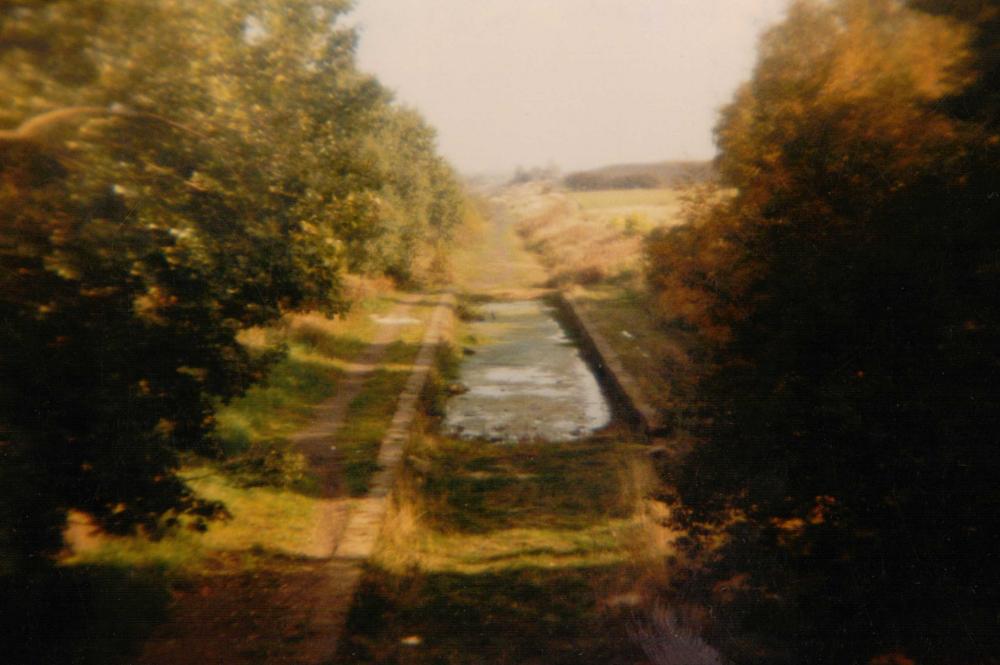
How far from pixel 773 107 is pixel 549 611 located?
591 centimetres

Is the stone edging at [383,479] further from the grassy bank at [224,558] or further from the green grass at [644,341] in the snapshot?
the green grass at [644,341]

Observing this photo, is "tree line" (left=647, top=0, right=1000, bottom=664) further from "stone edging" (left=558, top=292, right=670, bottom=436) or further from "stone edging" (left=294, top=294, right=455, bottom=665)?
"stone edging" (left=558, top=292, right=670, bottom=436)

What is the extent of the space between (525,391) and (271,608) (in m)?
8.00

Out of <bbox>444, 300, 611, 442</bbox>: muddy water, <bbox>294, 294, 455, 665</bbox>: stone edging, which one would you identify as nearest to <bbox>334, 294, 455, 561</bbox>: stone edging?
<bbox>294, 294, 455, 665</bbox>: stone edging

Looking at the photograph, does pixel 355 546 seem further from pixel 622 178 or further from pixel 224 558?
pixel 622 178

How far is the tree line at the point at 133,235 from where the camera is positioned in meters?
3.69

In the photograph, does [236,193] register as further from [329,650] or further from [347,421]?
[347,421]

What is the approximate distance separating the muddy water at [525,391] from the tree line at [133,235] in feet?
17.2

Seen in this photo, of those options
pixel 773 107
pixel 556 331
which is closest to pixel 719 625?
pixel 773 107

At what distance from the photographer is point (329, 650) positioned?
4.50 metres

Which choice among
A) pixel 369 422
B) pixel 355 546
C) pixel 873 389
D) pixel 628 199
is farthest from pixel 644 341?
pixel 628 199

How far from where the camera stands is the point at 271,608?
5.02 meters

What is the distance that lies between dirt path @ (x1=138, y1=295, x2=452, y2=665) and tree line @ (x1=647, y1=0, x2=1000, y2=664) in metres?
2.70

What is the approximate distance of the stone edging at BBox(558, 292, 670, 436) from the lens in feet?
31.7
